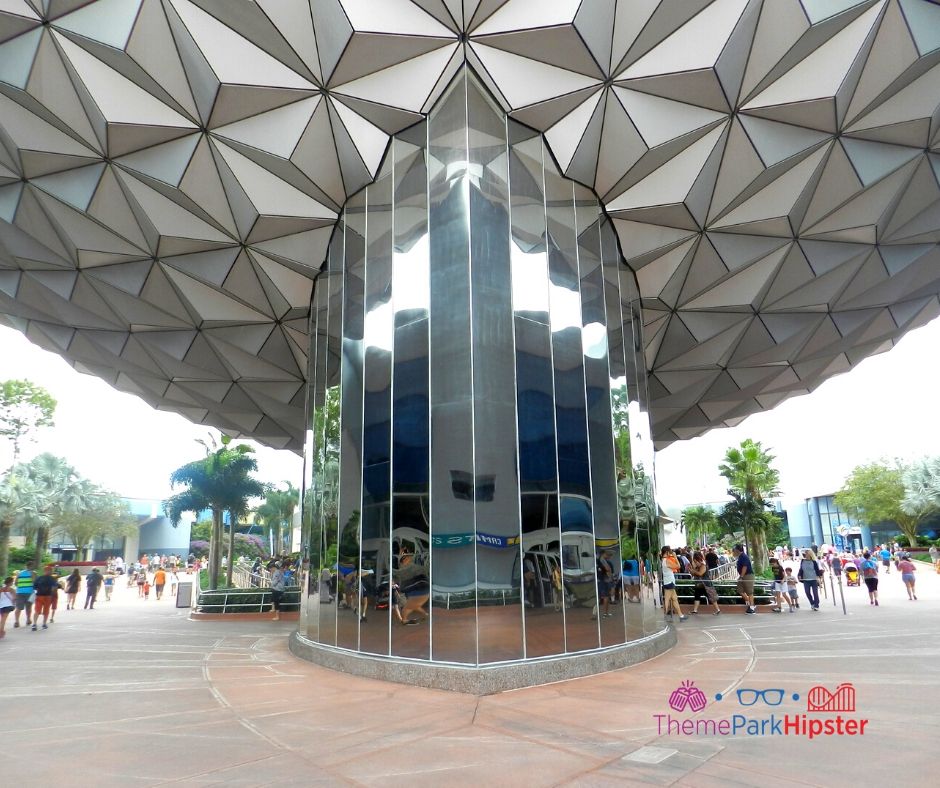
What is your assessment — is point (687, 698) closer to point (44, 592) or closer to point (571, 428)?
point (571, 428)

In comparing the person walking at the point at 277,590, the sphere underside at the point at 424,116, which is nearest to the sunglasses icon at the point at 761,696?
the sphere underside at the point at 424,116

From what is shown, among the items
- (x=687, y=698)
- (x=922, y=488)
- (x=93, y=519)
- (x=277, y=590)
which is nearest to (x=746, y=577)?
(x=687, y=698)

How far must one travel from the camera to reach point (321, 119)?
466 inches

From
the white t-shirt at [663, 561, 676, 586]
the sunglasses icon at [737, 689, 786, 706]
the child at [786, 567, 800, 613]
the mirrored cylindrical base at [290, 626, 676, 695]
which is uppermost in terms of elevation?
the white t-shirt at [663, 561, 676, 586]

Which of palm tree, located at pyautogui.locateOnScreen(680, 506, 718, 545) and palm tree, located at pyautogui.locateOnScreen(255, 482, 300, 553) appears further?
palm tree, located at pyautogui.locateOnScreen(680, 506, 718, 545)

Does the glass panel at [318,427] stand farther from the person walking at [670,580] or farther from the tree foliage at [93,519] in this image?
the tree foliage at [93,519]

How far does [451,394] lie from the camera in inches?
401

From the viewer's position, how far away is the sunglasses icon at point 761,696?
773 cm

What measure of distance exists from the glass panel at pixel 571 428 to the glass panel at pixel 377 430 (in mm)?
3031

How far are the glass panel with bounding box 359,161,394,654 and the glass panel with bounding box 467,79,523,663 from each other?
1.82 metres

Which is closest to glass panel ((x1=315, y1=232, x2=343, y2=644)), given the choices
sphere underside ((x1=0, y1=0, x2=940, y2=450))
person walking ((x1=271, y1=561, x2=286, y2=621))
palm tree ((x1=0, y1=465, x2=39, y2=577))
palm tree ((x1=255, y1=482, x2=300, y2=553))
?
sphere underside ((x1=0, y1=0, x2=940, y2=450))

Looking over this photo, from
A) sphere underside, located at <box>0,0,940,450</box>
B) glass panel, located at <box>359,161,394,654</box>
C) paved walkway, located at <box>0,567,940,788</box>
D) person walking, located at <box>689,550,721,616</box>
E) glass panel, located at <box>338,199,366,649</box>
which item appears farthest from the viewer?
person walking, located at <box>689,550,721,616</box>

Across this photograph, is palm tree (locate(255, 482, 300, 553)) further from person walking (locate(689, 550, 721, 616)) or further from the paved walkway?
the paved walkway

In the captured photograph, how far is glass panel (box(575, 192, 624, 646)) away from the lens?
36.2ft
